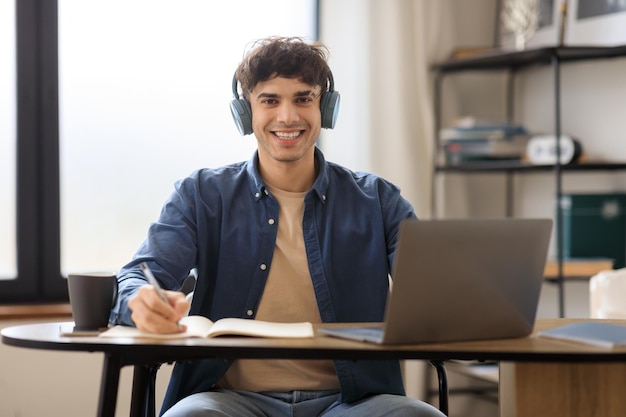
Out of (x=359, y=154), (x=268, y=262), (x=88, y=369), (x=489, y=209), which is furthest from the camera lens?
(x=489, y=209)

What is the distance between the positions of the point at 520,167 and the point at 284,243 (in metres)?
1.47

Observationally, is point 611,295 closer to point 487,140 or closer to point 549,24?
point 487,140

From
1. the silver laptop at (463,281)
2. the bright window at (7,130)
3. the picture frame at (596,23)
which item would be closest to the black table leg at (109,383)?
the silver laptop at (463,281)

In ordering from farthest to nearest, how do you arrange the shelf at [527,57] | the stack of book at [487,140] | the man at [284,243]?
the stack of book at [487,140], the shelf at [527,57], the man at [284,243]

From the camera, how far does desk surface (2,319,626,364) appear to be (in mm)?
1359

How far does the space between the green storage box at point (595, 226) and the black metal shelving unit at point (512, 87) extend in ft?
0.20

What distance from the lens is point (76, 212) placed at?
3.27 meters

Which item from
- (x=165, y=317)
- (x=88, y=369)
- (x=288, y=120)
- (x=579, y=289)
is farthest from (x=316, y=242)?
(x=579, y=289)

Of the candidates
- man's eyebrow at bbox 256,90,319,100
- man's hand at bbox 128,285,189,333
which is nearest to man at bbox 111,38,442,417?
man's eyebrow at bbox 256,90,319,100

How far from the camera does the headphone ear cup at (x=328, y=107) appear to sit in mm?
2104

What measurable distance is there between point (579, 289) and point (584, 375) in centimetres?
199

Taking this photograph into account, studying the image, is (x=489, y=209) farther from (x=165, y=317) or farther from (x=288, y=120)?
(x=165, y=317)

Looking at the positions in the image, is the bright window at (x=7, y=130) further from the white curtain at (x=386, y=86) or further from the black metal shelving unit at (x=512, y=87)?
the black metal shelving unit at (x=512, y=87)

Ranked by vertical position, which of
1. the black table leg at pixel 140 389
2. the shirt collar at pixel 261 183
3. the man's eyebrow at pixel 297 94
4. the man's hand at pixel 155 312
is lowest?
the black table leg at pixel 140 389
